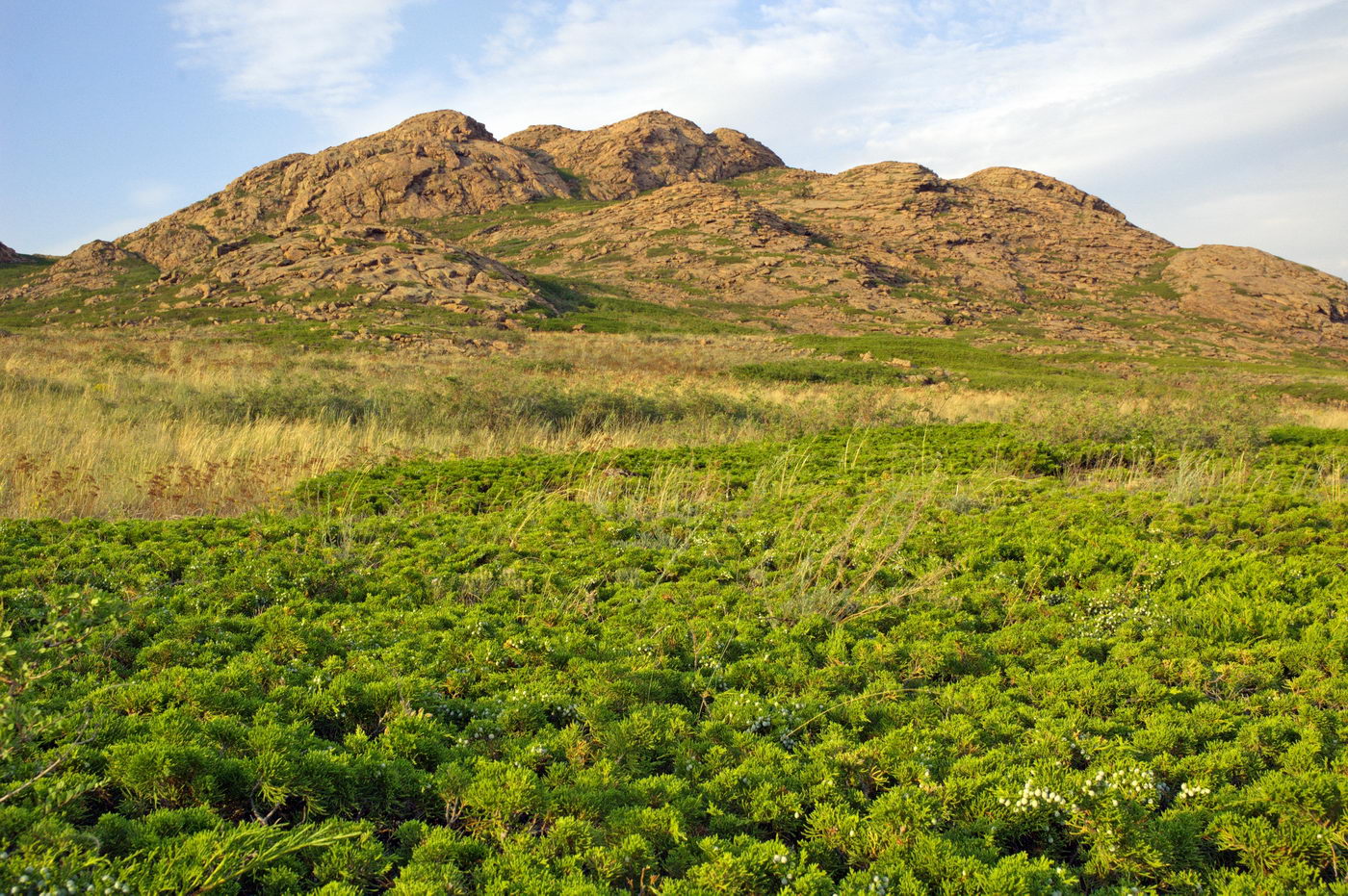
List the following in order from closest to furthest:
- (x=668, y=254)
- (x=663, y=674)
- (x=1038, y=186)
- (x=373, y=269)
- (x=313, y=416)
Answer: (x=663, y=674) → (x=313, y=416) → (x=373, y=269) → (x=668, y=254) → (x=1038, y=186)

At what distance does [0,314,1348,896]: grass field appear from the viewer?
306 centimetres

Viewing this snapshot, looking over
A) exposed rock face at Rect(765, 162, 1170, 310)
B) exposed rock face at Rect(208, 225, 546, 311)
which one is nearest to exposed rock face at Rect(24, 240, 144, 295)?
exposed rock face at Rect(208, 225, 546, 311)

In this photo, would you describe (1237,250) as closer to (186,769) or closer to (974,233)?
(974,233)

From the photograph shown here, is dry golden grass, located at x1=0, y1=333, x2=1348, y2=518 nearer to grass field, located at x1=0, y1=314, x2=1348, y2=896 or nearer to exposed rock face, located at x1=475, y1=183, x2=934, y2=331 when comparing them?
grass field, located at x1=0, y1=314, x2=1348, y2=896

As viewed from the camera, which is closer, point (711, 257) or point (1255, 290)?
point (711, 257)

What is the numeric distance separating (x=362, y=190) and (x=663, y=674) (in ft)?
424

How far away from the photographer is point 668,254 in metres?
97.6

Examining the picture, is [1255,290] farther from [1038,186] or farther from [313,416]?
[313,416]

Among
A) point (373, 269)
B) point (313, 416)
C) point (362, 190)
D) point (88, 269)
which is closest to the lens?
point (313, 416)

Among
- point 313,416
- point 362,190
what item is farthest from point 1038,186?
point 313,416

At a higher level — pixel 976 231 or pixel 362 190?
pixel 362 190

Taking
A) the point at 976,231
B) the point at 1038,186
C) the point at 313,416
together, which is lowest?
the point at 313,416

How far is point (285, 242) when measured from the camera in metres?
64.8

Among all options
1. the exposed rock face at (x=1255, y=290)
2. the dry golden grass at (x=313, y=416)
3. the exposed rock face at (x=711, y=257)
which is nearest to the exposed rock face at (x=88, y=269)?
the exposed rock face at (x=711, y=257)
